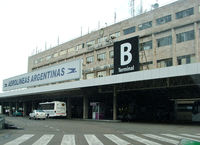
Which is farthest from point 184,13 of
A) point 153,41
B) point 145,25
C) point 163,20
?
point 145,25

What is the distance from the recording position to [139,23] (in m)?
45.9

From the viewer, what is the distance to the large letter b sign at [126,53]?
34656 mm

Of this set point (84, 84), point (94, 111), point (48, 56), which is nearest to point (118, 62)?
point (84, 84)

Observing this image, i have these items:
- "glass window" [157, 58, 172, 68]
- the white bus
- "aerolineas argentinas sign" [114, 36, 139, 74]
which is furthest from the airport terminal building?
the white bus

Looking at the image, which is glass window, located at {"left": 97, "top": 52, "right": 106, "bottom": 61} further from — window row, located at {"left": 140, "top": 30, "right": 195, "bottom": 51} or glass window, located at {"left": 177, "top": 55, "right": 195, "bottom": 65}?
glass window, located at {"left": 177, "top": 55, "right": 195, "bottom": 65}

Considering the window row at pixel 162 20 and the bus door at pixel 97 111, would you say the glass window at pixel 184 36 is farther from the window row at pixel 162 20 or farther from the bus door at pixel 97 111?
the bus door at pixel 97 111

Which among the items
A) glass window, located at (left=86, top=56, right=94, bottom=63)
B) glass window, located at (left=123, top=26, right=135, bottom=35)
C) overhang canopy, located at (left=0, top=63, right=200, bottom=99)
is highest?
glass window, located at (left=123, top=26, right=135, bottom=35)

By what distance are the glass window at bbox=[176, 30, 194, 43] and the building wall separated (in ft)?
1.36

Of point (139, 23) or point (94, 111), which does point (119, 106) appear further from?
point (139, 23)

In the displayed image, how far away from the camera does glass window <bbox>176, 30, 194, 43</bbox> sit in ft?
124

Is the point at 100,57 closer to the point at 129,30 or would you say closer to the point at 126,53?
the point at 129,30

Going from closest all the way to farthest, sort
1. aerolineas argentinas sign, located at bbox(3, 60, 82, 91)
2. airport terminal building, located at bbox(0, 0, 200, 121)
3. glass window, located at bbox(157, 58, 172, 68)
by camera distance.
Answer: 1. airport terminal building, located at bbox(0, 0, 200, 121)
2. glass window, located at bbox(157, 58, 172, 68)
3. aerolineas argentinas sign, located at bbox(3, 60, 82, 91)

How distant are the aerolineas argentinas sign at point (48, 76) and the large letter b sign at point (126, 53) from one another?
360 inches

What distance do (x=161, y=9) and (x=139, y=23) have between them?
486 cm
